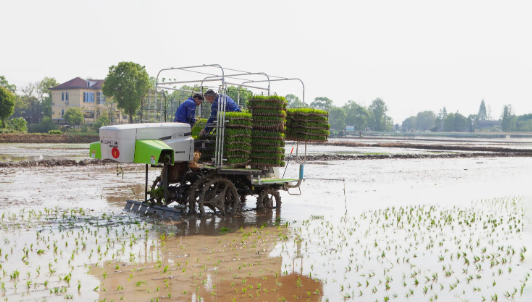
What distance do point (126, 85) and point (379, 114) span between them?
12605 centimetres

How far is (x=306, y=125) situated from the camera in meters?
12.0

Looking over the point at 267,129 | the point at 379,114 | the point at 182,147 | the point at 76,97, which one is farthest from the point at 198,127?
the point at 379,114

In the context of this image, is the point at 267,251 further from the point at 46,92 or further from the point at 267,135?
the point at 46,92

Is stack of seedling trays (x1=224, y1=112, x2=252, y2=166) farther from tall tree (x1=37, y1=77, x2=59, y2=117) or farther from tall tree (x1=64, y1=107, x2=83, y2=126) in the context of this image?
tall tree (x1=37, y1=77, x2=59, y2=117)

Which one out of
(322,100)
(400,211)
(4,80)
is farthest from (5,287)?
(322,100)

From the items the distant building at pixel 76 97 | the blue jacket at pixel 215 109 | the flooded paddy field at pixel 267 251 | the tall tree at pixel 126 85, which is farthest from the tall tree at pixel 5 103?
the blue jacket at pixel 215 109

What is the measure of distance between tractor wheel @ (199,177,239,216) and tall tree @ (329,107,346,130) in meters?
141

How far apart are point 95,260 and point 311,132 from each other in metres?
6.07

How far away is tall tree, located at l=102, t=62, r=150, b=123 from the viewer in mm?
59500

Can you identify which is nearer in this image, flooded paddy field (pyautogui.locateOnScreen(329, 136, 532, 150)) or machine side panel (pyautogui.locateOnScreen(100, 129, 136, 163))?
machine side panel (pyautogui.locateOnScreen(100, 129, 136, 163))

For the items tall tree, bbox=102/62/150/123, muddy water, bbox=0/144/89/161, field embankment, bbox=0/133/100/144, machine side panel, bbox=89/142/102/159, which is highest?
tall tree, bbox=102/62/150/123

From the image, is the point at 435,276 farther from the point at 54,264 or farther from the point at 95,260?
the point at 54,264

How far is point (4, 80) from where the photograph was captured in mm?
89312

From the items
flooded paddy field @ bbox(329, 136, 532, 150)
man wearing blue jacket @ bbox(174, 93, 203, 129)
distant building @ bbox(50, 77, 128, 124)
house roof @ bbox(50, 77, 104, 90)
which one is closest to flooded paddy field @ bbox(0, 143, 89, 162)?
man wearing blue jacket @ bbox(174, 93, 203, 129)
